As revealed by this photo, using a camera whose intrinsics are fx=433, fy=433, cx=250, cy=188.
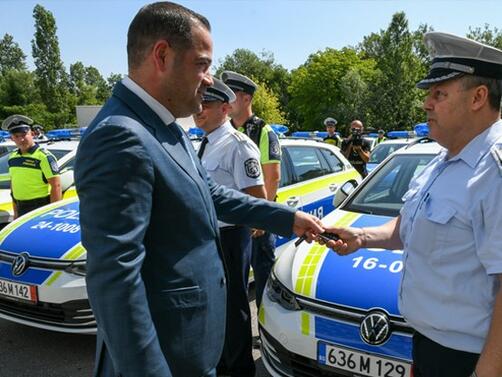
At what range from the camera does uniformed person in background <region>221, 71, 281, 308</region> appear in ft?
10.9

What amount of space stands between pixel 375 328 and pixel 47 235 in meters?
2.61

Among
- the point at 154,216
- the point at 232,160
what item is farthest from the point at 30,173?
the point at 154,216

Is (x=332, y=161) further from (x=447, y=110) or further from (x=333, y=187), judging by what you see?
(x=447, y=110)

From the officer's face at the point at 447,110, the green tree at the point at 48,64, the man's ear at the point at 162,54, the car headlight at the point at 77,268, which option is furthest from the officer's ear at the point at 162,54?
the green tree at the point at 48,64

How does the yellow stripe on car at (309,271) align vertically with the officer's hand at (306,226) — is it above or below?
below

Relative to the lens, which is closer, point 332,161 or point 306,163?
point 306,163

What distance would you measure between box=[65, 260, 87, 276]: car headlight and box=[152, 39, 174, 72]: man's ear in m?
2.24

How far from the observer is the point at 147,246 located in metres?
1.22

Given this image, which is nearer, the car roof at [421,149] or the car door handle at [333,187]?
the car roof at [421,149]

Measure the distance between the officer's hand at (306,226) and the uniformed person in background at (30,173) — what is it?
360 centimetres

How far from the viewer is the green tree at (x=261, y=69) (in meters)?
60.1

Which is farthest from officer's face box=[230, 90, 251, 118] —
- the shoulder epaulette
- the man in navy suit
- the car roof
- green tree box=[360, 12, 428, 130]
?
green tree box=[360, 12, 428, 130]

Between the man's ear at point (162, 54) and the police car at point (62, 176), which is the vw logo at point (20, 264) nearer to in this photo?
the police car at point (62, 176)

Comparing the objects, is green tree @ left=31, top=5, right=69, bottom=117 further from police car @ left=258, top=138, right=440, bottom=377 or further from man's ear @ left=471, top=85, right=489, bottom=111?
man's ear @ left=471, top=85, right=489, bottom=111
